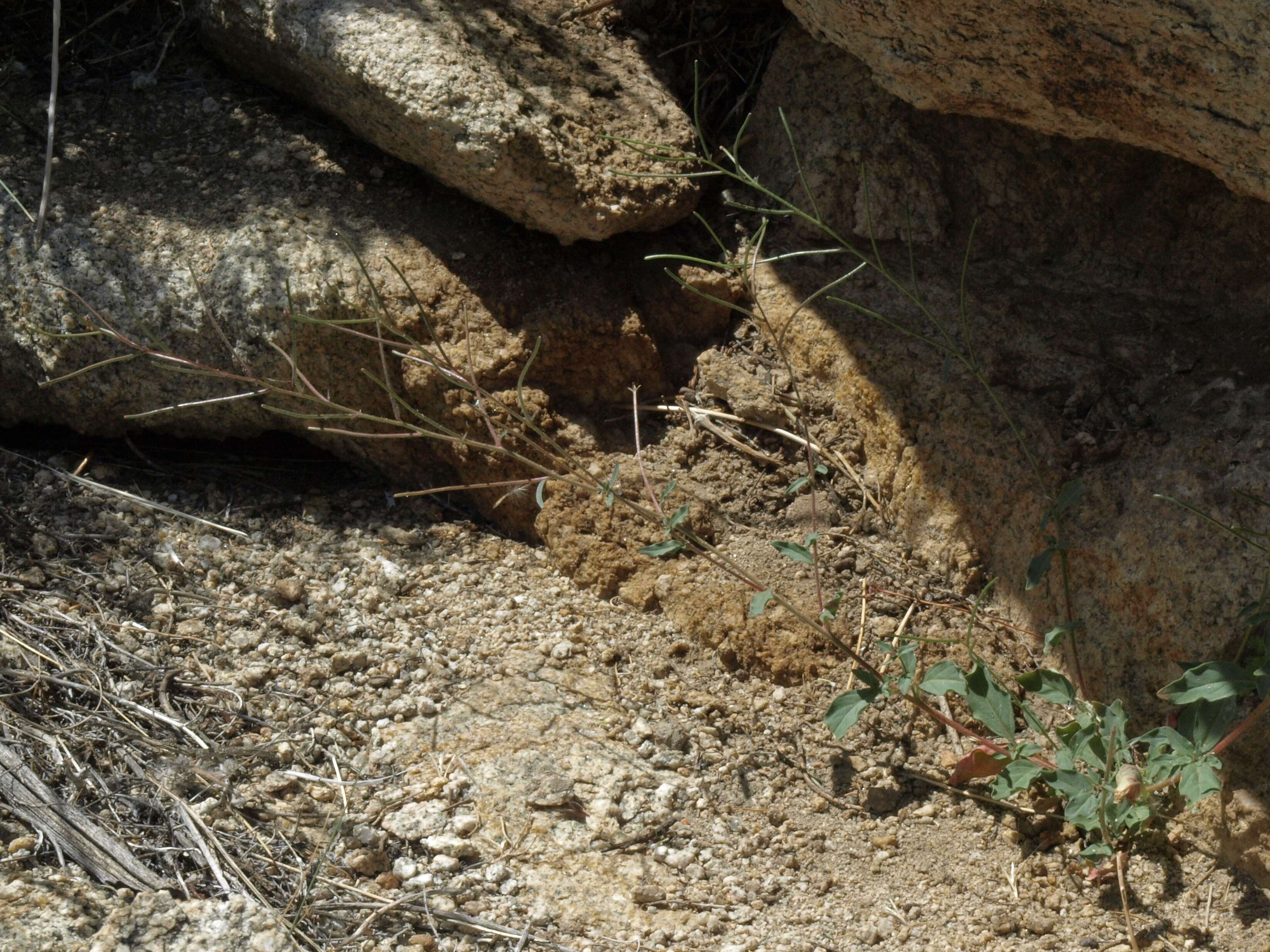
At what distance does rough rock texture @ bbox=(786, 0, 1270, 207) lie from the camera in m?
1.79

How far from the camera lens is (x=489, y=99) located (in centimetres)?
245

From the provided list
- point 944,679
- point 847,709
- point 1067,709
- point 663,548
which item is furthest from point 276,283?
point 1067,709

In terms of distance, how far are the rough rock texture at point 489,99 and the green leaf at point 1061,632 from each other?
4.17 feet

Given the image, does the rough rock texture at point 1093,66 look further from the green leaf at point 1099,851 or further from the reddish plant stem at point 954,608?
the green leaf at point 1099,851

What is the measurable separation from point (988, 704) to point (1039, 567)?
0.87 feet

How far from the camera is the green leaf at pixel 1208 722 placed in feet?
5.99

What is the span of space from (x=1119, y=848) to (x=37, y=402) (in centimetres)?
247

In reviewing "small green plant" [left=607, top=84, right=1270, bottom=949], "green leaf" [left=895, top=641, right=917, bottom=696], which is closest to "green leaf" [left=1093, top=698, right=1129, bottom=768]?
"small green plant" [left=607, top=84, right=1270, bottom=949]

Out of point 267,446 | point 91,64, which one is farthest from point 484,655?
point 91,64

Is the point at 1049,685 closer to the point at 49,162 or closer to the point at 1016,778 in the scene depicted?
the point at 1016,778

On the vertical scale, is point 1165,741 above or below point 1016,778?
above

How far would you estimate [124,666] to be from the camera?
7.11ft

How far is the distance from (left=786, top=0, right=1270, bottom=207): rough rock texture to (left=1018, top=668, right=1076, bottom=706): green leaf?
0.91 metres

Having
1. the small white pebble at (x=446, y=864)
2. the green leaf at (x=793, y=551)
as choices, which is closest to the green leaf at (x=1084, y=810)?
the green leaf at (x=793, y=551)
